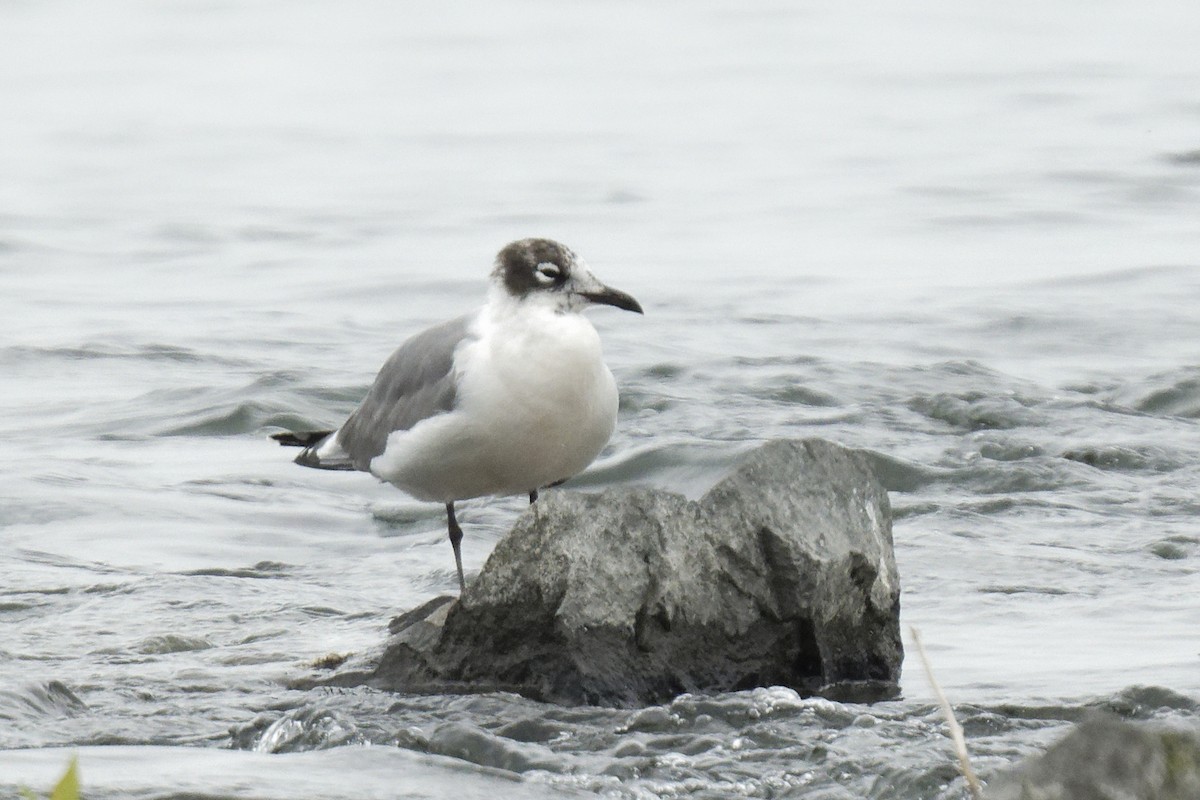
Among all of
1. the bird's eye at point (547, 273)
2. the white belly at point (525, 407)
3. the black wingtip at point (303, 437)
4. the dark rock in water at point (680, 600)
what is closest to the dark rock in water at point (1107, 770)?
the dark rock in water at point (680, 600)

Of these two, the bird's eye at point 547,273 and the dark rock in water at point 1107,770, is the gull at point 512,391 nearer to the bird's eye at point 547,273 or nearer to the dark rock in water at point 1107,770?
the bird's eye at point 547,273

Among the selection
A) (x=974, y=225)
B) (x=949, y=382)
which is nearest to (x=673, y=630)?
(x=949, y=382)

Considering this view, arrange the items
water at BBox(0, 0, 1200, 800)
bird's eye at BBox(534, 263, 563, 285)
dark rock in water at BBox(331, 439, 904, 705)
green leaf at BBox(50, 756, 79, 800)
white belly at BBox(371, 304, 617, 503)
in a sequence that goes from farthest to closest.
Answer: bird's eye at BBox(534, 263, 563, 285)
white belly at BBox(371, 304, 617, 503)
dark rock in water at BBox(331, 439, 904, 705)
water at BBox(0, 0, 1200, 800)
green leaf at BBox(50, 756, 79, 800)

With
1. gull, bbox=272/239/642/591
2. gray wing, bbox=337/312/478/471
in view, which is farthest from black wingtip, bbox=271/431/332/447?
gull, bbox=272/239/642/591

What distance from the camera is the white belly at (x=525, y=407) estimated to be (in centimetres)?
663

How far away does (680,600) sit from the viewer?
5.52 m

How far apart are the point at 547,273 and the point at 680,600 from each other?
1.73 metres

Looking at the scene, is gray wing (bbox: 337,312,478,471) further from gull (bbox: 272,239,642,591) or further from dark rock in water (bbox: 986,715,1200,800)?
dark rock in water (bbox: 986,715,1200,800)

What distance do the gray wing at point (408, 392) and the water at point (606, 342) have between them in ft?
1.63

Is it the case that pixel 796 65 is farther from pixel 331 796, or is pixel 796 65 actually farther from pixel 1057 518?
pixel 331 796

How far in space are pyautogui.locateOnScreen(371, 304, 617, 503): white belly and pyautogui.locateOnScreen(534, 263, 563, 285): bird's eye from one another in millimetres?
149

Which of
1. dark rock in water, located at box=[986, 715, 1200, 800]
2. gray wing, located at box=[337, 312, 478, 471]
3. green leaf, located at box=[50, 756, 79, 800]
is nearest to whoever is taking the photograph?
green leaf, located at box=[50, 756, 79, 800]

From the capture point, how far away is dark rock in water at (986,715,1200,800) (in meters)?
2.84

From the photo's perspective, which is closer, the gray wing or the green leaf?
the green leaf
